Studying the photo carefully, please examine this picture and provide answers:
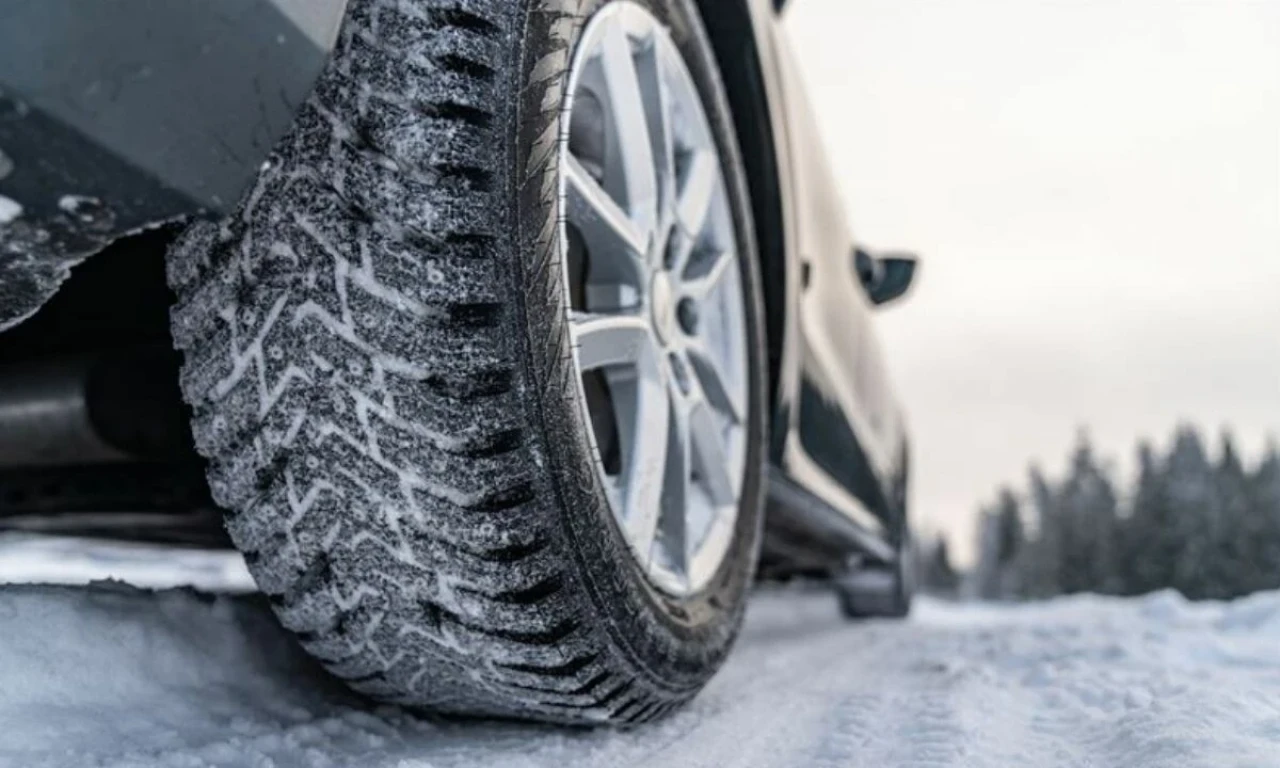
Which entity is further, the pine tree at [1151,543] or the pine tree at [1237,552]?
the pine tree at [1151,543]

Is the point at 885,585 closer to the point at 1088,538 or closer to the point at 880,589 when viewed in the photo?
the point at 880,589

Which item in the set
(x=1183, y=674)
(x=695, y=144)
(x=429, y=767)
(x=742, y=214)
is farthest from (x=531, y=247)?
(x=1183, y=674)

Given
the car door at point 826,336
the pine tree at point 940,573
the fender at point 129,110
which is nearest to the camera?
the fender at point 129,110

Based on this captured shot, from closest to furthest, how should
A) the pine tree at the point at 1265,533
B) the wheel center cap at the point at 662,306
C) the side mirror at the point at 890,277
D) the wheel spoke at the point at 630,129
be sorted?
the wheel spoke at the point at 630,129
the wheel center cap at the point at 662,306
the side mirror at the point at 890,277
the pine tree at the point at 1265,533

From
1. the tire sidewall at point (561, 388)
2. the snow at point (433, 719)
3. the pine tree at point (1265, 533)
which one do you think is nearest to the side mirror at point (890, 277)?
the snow at point (433, 719)

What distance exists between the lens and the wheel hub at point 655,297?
1.64 m

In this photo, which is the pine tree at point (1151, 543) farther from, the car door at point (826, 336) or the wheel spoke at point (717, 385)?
the wheel spoke at point (717, 385)

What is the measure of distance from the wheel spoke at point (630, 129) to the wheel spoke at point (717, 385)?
0.31m

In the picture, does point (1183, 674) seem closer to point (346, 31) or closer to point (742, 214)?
point (742, 214)

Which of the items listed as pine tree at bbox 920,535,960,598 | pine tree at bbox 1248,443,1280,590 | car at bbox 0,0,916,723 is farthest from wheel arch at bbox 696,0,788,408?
pine tree at bbox 920,535,960,598

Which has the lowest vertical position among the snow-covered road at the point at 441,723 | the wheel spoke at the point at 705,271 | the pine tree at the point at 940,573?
the pine tree at the point at 940,573

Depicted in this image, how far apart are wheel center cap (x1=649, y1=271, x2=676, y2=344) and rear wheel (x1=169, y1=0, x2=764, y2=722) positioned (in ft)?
0.95

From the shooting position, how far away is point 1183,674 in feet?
7.54

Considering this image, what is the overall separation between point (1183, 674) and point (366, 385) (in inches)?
73.0
